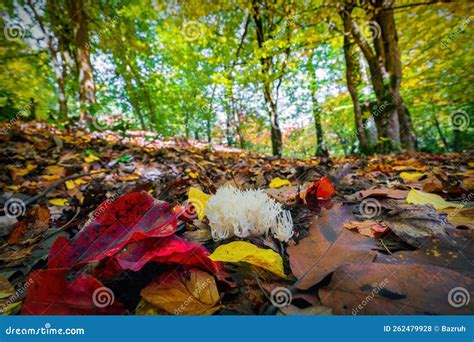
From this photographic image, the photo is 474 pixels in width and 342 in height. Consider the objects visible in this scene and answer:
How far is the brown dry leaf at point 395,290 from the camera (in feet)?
1.99

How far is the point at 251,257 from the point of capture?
2.45 feet

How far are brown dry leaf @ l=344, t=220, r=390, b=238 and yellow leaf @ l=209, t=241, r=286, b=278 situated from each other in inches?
14.6

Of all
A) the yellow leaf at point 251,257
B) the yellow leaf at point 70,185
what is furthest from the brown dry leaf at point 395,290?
the yellow leaf at point 70,185

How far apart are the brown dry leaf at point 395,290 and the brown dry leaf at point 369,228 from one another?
0.72ft

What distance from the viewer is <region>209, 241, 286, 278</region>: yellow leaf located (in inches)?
A: 29.2

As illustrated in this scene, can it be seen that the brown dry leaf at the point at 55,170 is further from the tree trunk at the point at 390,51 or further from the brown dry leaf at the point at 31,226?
the tree trunk at the point at 390,51

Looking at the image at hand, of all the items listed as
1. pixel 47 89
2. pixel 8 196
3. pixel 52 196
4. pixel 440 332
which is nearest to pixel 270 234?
pixel 440 332

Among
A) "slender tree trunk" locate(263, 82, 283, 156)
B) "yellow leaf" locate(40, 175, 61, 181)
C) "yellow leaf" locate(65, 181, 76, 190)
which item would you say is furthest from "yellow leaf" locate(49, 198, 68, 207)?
"slender tree trunk" locate(263, 82, 283, 156)

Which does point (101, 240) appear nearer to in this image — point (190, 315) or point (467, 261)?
point (190, 315)

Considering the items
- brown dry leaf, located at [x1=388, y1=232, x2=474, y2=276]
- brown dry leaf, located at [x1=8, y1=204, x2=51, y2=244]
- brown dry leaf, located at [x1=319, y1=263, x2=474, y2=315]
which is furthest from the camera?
brown dry leaf, located at [x1=8, y1=204, x2=51, y2=244]

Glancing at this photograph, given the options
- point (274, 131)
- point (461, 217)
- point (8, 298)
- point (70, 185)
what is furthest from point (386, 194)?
point (274, 131)

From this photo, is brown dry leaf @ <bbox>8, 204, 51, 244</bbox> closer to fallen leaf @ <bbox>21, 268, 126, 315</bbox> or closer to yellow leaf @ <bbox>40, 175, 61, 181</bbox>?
fallen leaf @ <bbox>21, 268, 126, 315</bbox>

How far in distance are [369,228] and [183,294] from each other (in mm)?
734

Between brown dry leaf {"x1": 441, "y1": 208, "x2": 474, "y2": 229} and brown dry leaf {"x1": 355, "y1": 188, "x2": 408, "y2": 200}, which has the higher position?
brown dry leaf {"x1": 355, "y1": 188, "x2": 408, "y2": 200}
